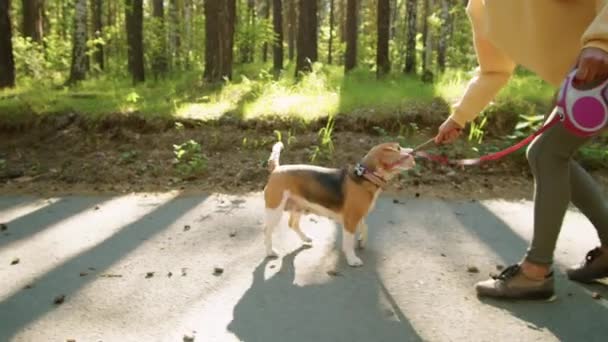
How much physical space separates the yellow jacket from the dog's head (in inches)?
35.2

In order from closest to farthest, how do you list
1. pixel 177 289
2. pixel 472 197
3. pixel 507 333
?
1. pixel 507 333
2. pixel 177 289
3. pixel 472 197

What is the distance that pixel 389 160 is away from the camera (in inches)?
148

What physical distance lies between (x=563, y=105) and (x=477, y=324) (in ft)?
4.41

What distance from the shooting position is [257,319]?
3.13m

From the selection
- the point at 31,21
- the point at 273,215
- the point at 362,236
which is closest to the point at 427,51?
the point at 31,21

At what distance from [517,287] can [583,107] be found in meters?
1.27

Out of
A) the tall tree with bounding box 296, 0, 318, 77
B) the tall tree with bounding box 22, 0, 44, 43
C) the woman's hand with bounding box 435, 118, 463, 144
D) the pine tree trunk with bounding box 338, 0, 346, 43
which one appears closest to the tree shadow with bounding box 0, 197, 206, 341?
the woman's hand with bounding box 435, 118, 463, 144

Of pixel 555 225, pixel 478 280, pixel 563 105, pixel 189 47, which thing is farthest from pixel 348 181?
pixel 189 47

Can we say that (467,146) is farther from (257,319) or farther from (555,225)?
(257,319)

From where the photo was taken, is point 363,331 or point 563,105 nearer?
point 563,105

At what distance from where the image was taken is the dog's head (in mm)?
3752

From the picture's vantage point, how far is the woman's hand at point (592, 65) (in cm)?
236

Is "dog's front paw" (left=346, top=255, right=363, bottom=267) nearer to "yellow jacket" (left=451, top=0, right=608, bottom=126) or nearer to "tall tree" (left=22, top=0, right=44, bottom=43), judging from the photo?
"yellow jacket" (left=451, top=0, right=608, bottom=126)

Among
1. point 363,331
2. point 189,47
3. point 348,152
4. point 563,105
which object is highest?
point 189,47
